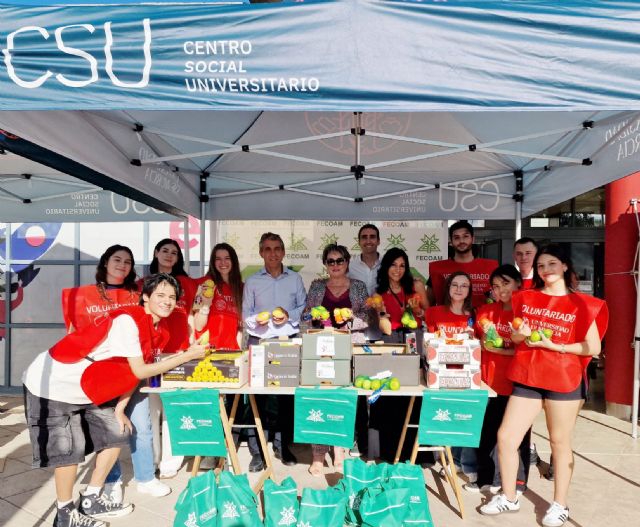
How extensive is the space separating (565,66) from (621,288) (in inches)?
157

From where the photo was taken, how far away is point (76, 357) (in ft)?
8.56

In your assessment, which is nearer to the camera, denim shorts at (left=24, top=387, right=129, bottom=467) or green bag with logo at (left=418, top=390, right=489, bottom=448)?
denim shorts at (left=24, top=387, right=129, bottom=467)

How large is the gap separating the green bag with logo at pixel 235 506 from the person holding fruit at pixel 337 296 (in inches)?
40.4

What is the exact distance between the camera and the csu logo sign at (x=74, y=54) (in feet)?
6.04

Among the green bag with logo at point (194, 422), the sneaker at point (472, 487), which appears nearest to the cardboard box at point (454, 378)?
the sneaker at point (472, 487)

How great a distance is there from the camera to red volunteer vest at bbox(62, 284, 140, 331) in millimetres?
3279

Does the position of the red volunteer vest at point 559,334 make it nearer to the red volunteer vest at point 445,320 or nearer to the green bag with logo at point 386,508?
the red volunteer vest at point 445,320

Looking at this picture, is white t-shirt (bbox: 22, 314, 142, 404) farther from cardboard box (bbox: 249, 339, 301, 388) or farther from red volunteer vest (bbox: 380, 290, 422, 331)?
red volunteer vest (bbox: 380, 290, 422, 331)

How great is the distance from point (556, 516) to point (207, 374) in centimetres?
217

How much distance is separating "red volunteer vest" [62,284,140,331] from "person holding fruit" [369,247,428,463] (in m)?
1.79

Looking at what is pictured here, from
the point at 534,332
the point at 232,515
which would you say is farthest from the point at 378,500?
the point at 534,332

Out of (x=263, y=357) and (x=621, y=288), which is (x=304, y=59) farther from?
(x=621, y=288)

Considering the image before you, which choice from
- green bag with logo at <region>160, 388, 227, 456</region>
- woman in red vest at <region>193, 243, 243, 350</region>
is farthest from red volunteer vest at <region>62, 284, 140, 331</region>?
green bag with logo at <region>160, 388, 227, 456</region>

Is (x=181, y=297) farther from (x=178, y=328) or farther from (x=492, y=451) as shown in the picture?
(x=492, y=451)
